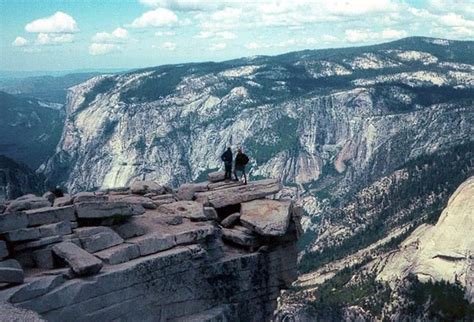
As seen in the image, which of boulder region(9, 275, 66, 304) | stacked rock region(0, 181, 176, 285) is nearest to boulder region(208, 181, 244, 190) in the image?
stacked rock region(0, 181, 176, 285)

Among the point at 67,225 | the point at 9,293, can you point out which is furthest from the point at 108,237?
the point at 9,293

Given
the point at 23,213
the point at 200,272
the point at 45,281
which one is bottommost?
the point at 200,272

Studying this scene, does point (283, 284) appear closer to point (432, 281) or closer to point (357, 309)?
point (357, 309)

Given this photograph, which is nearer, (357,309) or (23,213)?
(23,213)

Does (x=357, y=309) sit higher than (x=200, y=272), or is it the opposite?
(x=200, y=272)

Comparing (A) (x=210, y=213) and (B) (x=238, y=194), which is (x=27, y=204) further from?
(B) (x=238, y=194)

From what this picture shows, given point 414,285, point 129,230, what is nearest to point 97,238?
point 129,230

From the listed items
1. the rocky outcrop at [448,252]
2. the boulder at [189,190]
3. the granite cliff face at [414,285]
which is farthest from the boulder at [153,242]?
the rocky outcrop at [448,252]
